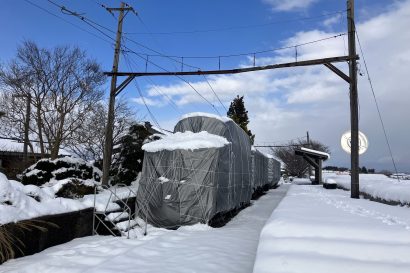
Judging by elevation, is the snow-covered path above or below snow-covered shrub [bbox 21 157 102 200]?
below

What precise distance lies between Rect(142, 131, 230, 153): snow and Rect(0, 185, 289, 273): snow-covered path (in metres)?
2.88

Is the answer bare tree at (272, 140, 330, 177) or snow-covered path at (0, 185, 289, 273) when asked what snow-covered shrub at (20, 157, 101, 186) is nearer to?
snow-covered path at (0, 185, 289, 273)

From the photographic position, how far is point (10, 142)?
112 ft

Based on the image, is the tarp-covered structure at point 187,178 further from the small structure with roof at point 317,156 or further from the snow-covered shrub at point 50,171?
the small structure with roof at point 317,156

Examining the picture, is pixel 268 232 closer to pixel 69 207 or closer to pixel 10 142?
pixel 69 207

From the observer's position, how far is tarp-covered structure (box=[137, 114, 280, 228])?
40.4 ft

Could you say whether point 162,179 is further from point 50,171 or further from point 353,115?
point 353,115

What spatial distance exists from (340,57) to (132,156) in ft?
34.5

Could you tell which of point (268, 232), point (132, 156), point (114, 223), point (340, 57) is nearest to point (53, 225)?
point (114, 223)

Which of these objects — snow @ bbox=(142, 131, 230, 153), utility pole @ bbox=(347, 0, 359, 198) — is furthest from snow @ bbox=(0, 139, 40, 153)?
utility pole @ bbox=(347, 0, 359, 198)

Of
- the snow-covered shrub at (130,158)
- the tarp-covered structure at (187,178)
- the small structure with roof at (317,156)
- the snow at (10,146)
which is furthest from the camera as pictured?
the small structure with roof at (317,156)

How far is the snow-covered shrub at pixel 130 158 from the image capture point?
19812 mm

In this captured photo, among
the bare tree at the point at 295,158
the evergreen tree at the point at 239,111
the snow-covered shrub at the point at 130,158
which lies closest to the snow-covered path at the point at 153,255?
the snow-covered shrub at the point at 130,158

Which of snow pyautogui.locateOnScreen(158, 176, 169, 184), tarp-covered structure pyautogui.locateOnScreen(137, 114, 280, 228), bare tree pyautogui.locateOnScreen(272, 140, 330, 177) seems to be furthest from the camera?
bare tree pyautogui.locateOnScreen(272, 140, 330, 177)
